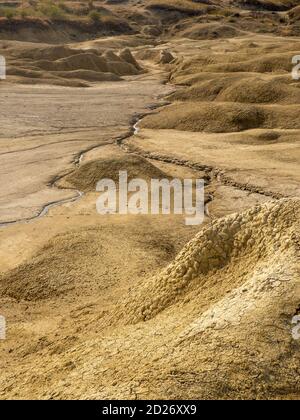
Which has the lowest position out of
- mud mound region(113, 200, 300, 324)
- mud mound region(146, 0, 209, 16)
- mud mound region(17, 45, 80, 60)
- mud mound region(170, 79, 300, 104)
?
mud mound region(170, 79, 300, 104)

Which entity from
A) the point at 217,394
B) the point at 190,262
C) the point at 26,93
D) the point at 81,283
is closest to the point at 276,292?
the point at 217,394

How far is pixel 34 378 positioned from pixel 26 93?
16.6m

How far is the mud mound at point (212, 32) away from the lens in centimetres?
3778

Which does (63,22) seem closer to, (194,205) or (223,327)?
(194,205)

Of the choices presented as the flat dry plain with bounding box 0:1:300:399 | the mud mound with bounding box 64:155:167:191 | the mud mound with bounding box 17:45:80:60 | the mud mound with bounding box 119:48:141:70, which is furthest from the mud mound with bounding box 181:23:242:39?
the mud mound with bounding box 64:155:167:191

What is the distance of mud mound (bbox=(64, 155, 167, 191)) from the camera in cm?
1052

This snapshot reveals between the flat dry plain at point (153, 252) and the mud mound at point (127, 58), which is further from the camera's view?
the mud mound at point (127, 58)

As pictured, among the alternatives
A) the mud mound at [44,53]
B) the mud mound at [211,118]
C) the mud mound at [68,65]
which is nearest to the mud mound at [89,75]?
the mud mound at [68,65]

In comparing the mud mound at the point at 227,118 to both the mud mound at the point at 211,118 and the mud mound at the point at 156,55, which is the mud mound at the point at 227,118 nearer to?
the mud mound at the point at 211,118

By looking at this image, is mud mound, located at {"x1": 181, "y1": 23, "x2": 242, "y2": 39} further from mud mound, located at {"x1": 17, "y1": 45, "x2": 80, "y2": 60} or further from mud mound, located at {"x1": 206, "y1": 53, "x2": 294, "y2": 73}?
mud mound, located at {"x1": 206, "y1": 53, "x2": 294, "y2": 73}

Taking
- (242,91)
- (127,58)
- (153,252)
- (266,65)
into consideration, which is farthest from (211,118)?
(127,58)

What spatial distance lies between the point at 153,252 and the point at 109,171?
3592 millimetres

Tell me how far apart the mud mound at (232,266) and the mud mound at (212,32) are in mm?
34689

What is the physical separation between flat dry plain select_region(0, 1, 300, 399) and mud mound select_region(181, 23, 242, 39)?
19604 mm
